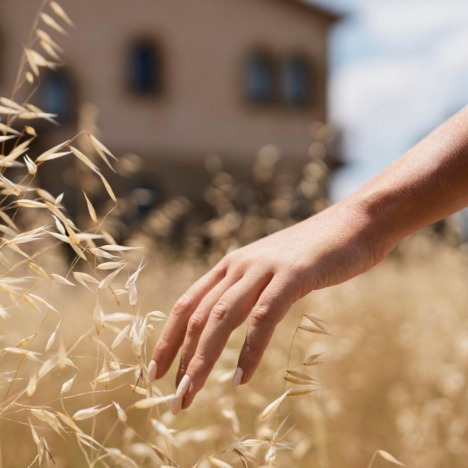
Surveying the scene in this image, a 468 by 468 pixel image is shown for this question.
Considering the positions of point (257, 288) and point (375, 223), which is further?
point (375, 223)

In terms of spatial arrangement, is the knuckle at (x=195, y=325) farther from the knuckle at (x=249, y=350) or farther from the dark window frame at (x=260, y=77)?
the dark window frame at (x=260, y=77)

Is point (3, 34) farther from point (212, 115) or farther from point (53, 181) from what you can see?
point (212, 115)

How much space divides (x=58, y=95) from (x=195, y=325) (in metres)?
12.1

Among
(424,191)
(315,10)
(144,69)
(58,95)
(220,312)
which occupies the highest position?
(424,191)

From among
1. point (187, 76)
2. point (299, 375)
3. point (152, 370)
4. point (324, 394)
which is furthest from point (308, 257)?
point (187, 76)

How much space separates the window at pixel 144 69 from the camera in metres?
12.5

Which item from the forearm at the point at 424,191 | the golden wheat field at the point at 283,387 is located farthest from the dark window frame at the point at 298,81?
the forearm at the point at 424,191

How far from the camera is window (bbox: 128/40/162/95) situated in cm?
1252

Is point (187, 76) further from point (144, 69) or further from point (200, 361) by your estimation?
point (200, 361)

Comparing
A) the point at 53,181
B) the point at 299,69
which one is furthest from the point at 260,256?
the point at 299,69

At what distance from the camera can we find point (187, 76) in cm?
1296

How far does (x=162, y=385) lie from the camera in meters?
2.53

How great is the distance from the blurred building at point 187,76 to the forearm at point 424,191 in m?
11.4

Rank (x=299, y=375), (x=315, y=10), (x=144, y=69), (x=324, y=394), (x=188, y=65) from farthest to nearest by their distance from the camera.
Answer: (x=315, y=10)
(x=188, y=65)
(x=144, y=69)
(x=324, y=394)
(x=299, y=375)
